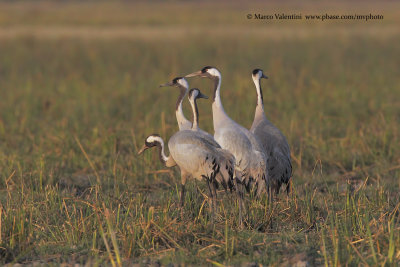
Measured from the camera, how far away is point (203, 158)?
6094 millimetres

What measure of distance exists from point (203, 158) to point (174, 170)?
189 centimetres

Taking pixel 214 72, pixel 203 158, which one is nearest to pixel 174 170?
pixel 214 72

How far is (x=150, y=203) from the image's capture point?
678 cm

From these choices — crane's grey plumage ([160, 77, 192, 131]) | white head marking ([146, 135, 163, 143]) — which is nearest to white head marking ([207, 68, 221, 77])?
crane's grey plumage ([160, 77, 192, 131])

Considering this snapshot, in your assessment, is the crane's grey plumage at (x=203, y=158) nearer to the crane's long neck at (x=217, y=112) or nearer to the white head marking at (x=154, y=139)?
the crane's long neck at (x=217, y=112)

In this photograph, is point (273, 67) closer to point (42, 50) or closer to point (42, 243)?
point (42, 50)

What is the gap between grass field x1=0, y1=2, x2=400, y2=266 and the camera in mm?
5137

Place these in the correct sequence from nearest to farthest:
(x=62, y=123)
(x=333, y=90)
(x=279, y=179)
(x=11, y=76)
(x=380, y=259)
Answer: (x=380, y=259) → (x=279, y=179) → (x=62, y=123) → (x=333, y=90) → (x=11, y=76)

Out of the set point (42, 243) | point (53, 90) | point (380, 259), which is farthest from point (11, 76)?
point (380, 259)

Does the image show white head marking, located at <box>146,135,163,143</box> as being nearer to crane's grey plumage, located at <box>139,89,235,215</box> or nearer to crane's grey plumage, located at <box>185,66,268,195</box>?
crane's grey plumage, located at <box>139,89,235,215</box>

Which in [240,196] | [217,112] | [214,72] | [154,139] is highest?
[214,72]

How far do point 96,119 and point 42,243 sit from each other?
529cm

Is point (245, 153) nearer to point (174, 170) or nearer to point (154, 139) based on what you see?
point (154, 139)

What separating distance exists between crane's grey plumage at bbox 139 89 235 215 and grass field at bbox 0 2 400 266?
0.23 meters
